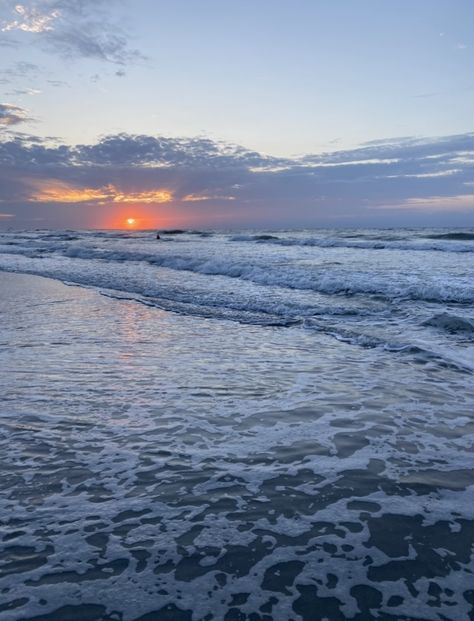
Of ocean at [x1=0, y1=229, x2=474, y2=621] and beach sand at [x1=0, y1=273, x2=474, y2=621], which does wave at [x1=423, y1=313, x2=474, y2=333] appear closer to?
ocean at [x1=0, y1=229, x2=474, y2=621]

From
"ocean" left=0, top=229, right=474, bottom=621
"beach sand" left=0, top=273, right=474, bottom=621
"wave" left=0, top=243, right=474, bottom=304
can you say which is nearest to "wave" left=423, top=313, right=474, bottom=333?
"ocean" left=0, top=229, right=474, bottom=621

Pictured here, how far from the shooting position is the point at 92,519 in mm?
3777

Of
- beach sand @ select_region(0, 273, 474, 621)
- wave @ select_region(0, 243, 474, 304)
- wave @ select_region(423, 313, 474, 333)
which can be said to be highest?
wave @ select_region(0, 243, 474, 304)

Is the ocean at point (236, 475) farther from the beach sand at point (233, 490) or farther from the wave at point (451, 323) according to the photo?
the wave at point (451, 323)

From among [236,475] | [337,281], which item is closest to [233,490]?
[236,475]

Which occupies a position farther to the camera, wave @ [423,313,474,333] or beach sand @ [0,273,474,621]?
wave @ [423,313,474,333]

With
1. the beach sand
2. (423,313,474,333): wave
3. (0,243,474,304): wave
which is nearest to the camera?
the beach sand

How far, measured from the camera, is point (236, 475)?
4.49 meters

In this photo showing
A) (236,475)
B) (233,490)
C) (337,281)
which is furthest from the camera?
(337,281)

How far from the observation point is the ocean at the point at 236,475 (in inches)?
121

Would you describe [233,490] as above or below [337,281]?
below

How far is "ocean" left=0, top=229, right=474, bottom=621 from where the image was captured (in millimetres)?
3070

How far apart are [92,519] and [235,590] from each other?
134cm

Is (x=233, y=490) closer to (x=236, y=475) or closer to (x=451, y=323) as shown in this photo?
(x=236, y=475)
